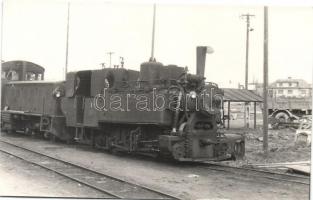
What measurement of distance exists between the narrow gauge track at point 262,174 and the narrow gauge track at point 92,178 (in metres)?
3.08

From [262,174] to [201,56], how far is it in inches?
139

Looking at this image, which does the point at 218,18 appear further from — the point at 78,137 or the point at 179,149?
the point at 78,137

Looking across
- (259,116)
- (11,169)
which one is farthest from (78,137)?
(259,116)

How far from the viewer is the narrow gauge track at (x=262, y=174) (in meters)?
10.8

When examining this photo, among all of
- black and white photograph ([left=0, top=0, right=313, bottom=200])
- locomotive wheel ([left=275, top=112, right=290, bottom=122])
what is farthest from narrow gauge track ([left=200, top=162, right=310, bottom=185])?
locomotive wheel ([left=275, top=112, right=290, bottom=122])

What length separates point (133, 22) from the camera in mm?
10891

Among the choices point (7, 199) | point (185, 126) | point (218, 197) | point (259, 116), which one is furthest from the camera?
point (259, 116)

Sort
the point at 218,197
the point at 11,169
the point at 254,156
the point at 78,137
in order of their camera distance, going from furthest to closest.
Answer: the point at 78,137, the point at 254,156, the point at 11,169, the point at 218,197

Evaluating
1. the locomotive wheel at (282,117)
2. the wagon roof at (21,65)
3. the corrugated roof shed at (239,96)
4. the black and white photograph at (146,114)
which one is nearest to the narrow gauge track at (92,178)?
the black and white photograph at (146,114)

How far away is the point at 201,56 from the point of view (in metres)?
12.9

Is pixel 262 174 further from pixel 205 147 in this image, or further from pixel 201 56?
pixel 201 56

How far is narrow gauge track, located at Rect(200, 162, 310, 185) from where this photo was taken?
10782 millimetres

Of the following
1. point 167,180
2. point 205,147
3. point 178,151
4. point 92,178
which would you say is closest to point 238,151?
point 205,147

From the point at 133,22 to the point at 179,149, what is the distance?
367 cm
